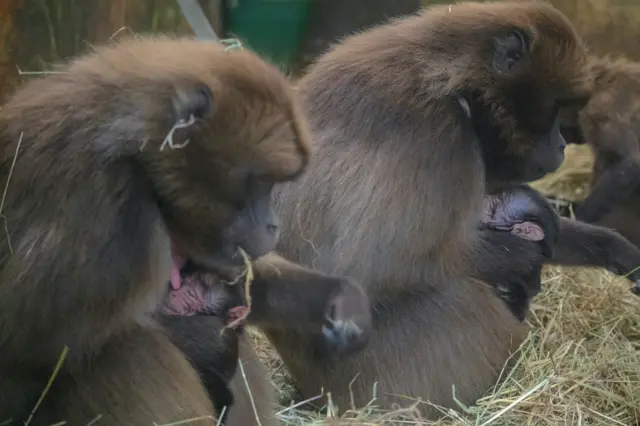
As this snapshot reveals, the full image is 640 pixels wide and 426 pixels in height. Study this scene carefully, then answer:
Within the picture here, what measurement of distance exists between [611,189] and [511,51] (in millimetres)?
1615

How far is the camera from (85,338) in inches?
107

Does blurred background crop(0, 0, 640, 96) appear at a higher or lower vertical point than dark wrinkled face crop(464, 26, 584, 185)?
lower

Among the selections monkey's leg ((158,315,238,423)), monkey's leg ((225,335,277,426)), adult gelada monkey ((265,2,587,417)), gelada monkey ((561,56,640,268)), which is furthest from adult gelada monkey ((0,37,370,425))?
gelada monkey ((561,56,640,268))

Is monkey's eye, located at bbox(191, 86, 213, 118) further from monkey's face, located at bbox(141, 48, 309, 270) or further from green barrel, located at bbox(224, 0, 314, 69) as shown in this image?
green barrel, located at bbox(224, 0, 314, 69)

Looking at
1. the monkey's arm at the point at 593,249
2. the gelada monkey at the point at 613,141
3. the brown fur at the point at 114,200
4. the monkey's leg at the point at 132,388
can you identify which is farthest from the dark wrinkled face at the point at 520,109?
the monkey's leg at the point at 132,388

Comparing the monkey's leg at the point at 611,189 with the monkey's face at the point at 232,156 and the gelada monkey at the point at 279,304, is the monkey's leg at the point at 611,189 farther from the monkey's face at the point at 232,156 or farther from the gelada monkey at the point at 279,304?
the monkey's face at the point at 232,156

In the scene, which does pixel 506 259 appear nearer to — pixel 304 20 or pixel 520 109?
pixel 520 109

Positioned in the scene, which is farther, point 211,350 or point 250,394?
point 250,394

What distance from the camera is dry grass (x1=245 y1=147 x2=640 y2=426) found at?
3826 millimetres

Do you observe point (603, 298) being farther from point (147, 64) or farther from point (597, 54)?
point (147, 64)

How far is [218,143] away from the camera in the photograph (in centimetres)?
270

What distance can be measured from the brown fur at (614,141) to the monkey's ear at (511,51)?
1.35m

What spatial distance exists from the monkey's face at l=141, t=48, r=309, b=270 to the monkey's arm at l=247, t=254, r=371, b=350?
39 centimetres

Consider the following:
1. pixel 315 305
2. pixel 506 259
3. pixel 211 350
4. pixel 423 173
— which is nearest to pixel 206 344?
pixel 211 350
